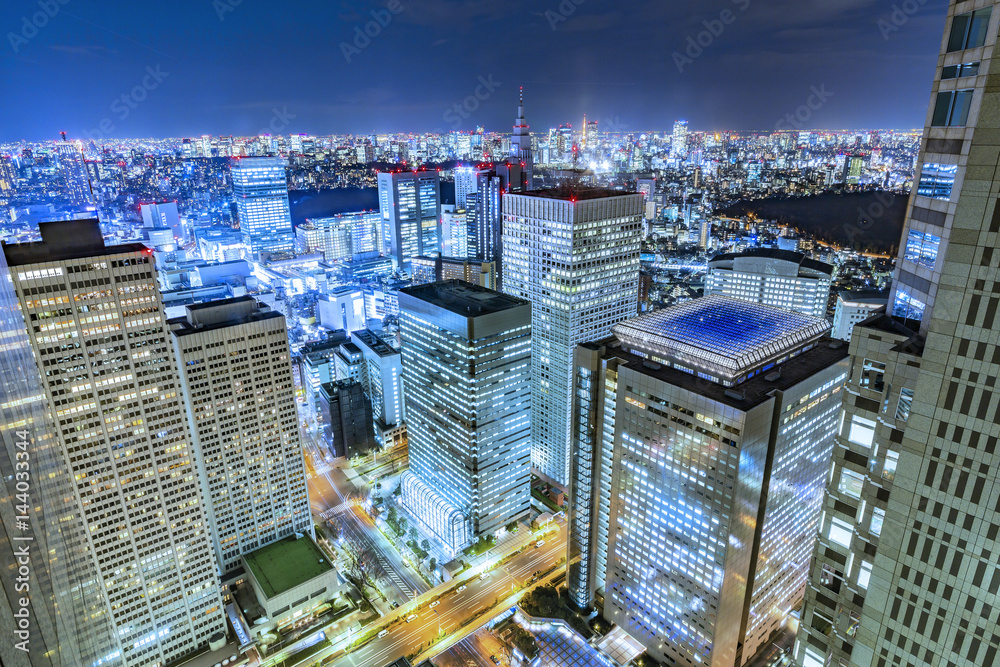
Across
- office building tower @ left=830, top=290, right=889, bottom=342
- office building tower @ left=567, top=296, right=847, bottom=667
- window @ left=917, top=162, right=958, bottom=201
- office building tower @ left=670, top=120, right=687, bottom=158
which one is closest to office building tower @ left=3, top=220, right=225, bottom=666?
office building tower @ left=567, top=296, right=847, bottom=667

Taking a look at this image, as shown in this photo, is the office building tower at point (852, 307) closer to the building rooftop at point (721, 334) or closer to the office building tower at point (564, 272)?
the office building tower at point (564, 272)

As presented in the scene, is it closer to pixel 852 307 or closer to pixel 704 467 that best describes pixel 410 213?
pixel 852 307

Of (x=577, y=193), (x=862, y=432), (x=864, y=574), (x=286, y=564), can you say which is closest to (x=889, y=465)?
(x=862, y=432)

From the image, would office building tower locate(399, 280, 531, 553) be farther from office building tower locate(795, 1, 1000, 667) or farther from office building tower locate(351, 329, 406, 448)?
office building tower locate(795, 1, 1000, 667)

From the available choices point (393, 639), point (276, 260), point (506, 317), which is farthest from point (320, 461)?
point (276, 260)

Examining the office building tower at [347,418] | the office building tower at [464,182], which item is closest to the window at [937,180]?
the office building tower at [347,418]

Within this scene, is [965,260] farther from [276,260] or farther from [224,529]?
[276,260]
